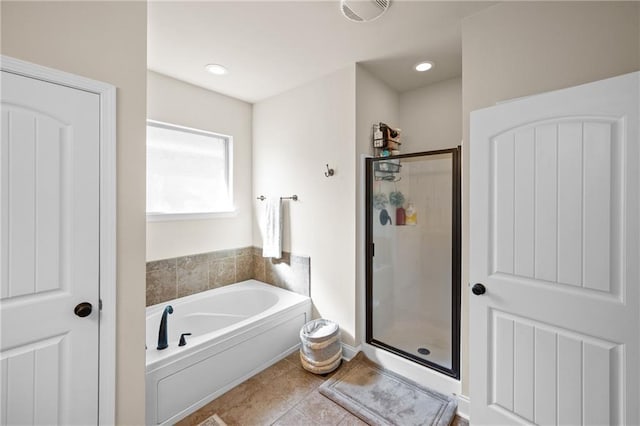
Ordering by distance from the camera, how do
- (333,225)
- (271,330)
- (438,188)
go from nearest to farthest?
1. (438,188)
2. (271,330)
3. (333,225)

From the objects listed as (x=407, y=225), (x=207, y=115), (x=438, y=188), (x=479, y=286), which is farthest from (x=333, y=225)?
(x=207, y=115)

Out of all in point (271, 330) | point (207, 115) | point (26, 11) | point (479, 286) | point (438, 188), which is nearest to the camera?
point (26, 11)

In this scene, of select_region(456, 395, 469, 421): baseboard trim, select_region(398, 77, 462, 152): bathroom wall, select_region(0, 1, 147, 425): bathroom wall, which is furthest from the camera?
select_region(398, 77, 462, 152): bathroom wall

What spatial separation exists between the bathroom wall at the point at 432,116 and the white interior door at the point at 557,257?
45.8 inches

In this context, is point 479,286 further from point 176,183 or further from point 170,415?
point 176,183

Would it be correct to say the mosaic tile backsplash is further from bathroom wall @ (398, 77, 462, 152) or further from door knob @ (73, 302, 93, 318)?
bathroom wall @ (398, 77, 462, 152)

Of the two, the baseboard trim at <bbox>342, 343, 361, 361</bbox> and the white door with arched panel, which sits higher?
the white door with arched panel

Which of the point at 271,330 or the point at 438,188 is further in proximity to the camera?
the point at 271,330

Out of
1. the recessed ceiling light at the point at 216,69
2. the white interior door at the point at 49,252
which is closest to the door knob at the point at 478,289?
the white interior door at the point at 49,252

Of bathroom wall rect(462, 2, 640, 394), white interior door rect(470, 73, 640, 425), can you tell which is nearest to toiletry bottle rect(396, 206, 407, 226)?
bathroom wall rect(462, 2, 640, 394)

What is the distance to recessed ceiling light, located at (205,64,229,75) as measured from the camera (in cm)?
232

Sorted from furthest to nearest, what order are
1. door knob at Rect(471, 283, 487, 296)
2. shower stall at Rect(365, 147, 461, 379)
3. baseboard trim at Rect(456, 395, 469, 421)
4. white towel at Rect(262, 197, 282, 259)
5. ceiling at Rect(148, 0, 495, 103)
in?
white towel at Rect(262, 197, 282, 259) → shower stall at Rect(365, 147, 461, 379) → baseboard trim at Rect(456, 395, 469, 421) → ceiling at Rect(148, 0, 495, 103) → door knob at Rect(471, 283, 487, 296)

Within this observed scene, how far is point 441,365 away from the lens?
2035mm

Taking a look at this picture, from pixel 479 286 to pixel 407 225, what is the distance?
97 cm
